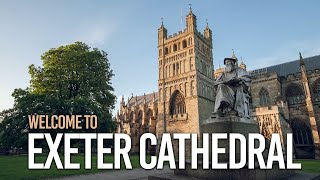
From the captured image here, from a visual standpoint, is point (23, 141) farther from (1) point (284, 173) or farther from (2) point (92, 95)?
(1) point (284, 173)

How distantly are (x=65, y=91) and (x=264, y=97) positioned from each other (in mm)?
26488

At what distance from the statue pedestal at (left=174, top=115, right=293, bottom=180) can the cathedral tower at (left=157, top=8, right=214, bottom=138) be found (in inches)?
1134

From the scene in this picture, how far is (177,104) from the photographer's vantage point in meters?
39.5

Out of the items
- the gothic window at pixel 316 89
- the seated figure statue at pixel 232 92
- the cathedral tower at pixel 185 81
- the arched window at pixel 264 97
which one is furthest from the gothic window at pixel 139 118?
the seated figure statue at pixel 232 92

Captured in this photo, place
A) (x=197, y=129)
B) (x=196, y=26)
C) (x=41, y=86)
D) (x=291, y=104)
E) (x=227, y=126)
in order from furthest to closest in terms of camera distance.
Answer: (x=196, y=26), (x=197, y=129), (x=291, y=104), (x=41, y=86), (x=227, y=126)

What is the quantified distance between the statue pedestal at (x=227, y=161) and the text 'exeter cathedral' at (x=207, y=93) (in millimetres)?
22259

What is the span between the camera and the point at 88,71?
2569 centimetres

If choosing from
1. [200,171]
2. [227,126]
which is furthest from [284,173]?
[200,171]

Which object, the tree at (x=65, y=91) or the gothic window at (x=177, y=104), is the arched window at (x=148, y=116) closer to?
the gothic window at (x=177, y=104)

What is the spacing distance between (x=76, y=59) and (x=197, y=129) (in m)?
19.8

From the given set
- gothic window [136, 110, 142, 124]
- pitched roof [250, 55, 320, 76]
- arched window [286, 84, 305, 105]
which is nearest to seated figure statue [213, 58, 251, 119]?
arched window [286, 84, 305, 105]

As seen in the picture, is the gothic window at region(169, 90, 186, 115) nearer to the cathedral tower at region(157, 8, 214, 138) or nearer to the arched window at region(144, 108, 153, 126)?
the cathedral tower at region(157, 8, 214, 138)

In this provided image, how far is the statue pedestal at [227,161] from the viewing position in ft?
18.4

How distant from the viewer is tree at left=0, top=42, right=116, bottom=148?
69.1 ft
